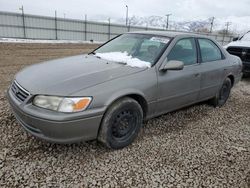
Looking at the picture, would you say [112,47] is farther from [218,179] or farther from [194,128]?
[218,179]

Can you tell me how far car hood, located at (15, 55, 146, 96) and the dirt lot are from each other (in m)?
0.83

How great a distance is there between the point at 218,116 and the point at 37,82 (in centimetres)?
340

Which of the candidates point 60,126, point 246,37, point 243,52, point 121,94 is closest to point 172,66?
point 121,94

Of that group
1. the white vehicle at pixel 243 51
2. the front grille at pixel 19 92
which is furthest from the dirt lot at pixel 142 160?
the white vehicle at pixel 243 51

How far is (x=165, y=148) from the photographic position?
3000 millimetres

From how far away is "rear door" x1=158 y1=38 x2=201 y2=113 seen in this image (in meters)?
3.19

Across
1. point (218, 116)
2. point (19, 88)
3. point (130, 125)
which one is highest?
point (19, 88)

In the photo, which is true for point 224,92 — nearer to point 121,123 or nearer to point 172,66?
point 172,66

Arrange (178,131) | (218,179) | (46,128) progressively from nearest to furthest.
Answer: (46,128) < (218,179) < (178,131)

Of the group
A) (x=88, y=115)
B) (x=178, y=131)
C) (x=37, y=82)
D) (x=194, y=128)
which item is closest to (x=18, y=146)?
(x=37, y=82)

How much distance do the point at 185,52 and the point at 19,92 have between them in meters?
2.60

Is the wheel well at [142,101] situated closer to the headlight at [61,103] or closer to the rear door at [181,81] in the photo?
the rear door at [181,81]

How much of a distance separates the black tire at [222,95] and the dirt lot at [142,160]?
963 mm

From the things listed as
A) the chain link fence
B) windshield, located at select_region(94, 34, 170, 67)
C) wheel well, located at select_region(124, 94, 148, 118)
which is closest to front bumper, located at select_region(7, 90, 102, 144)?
wheel well, located at select_region(124, 94, 148, 118)
